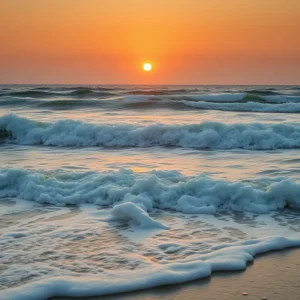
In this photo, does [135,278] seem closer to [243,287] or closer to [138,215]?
[243,287]

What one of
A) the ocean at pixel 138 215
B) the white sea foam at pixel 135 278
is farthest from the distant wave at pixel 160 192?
the white sea foam at pixel 135 278

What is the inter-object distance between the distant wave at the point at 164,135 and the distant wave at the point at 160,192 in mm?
4883

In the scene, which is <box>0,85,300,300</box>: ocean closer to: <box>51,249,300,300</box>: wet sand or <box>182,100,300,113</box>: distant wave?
<box>51,249,300,300</box>: wet sand

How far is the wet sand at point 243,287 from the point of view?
11.4ft

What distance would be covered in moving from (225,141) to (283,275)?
8223 millimetres

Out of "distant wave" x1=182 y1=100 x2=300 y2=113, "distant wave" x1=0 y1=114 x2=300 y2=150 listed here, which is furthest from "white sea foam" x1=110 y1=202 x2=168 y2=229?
"distant wave" x1=182 y1=100 x2=300 y2=113

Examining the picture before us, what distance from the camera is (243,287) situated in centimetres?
362

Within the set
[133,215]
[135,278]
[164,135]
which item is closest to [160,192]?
[133,215]

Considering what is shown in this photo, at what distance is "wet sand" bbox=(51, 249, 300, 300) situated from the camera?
3.49 m

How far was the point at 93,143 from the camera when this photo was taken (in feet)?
41.4

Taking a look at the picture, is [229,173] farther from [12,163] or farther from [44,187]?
[12,163]

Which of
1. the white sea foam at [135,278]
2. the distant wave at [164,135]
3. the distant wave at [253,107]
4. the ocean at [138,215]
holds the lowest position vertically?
the white sea foam at [135,278]

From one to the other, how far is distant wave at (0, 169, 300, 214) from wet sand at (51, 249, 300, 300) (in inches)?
70.6

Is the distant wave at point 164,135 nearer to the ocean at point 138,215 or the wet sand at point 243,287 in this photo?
the ocean at point 138,215
